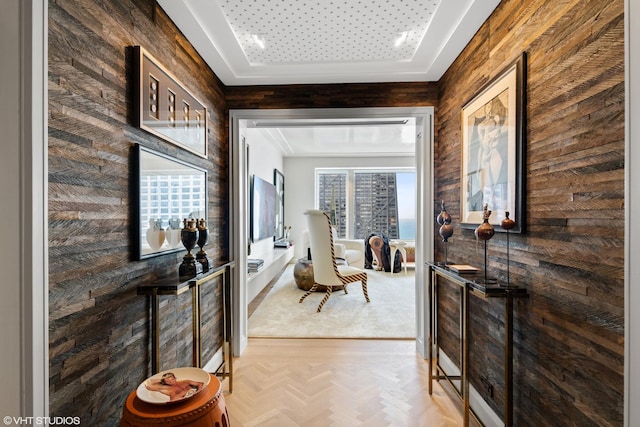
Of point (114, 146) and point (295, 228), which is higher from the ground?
point (114, 146)

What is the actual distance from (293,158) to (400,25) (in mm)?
5328

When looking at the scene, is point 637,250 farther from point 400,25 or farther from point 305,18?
point 305,18

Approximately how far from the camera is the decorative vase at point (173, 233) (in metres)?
1.71

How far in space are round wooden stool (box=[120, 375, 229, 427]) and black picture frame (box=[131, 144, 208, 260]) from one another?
0.63 meters

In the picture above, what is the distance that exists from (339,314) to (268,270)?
5.37ft

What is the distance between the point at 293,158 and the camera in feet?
23.3

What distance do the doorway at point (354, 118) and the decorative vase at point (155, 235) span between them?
1035mm

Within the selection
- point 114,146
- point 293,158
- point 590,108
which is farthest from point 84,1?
point 293,158

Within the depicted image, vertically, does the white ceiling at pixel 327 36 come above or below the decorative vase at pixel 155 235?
above

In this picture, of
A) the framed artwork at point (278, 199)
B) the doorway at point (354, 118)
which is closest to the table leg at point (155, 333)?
the doorway at point (354, 118)

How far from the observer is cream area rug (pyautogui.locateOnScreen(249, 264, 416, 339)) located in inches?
122

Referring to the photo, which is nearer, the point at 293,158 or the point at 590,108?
the point at 590,108

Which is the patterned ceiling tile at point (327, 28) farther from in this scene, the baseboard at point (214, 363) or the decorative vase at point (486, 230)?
the baseboard at point (214, 363)

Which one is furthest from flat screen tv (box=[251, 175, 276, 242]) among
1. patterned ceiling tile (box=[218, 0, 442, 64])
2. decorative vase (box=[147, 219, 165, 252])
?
decorative vase (box=[147, 219, 165, 252])
